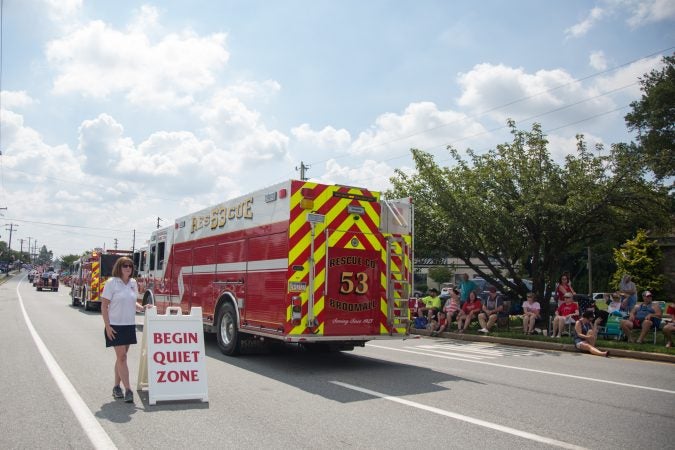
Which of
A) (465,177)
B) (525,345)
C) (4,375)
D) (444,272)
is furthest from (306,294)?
(444,272)

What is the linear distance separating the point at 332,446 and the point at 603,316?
1168cm

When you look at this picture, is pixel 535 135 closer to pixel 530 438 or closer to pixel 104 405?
pixel 530 438

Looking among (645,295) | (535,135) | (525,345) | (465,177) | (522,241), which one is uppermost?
(535,135)

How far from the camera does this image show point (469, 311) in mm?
15898

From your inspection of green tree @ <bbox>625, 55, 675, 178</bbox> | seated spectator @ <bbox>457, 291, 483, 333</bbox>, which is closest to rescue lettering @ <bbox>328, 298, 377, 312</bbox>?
seated spectator @ <bbox>457, 291, 483, 333</bbox>

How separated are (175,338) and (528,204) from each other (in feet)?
39.6

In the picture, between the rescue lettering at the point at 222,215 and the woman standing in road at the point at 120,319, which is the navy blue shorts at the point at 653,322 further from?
the woman standing in road at the point at 120,319

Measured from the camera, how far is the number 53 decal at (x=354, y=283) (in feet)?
29.6

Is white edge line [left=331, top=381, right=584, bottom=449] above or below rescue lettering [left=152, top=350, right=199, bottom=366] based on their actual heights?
below

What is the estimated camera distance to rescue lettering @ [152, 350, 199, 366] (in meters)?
6.42

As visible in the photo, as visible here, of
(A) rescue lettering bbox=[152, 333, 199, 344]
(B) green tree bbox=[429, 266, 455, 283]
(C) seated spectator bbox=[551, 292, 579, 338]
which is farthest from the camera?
(B) green tree bbox=[429, 266, 455, 283]

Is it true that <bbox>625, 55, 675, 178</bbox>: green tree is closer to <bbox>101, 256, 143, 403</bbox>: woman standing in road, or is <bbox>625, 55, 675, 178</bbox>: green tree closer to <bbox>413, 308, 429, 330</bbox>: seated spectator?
<bbox>413, 308, 429, 330</bbox>: seated spectator

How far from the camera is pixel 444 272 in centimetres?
5488

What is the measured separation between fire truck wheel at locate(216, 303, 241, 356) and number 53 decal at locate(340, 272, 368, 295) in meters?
→ 2.42
